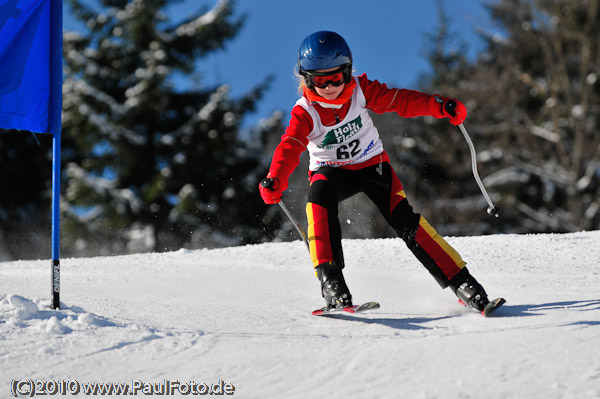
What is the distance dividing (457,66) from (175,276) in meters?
22.7

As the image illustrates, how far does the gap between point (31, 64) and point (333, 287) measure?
6.23 feet

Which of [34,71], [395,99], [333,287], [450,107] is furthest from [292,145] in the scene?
[34,71]

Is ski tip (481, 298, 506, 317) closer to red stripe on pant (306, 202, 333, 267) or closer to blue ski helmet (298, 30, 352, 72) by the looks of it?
red stripe on pant (306, 202, 333, 267)

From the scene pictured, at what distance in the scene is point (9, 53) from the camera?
313cm

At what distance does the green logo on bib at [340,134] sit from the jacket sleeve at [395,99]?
17cm

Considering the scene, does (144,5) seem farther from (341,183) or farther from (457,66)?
(341,183)

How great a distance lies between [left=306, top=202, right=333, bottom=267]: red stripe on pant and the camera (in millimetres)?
3122

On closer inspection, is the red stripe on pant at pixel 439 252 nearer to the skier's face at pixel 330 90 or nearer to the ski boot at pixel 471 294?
the ski boot at pixel 471 294

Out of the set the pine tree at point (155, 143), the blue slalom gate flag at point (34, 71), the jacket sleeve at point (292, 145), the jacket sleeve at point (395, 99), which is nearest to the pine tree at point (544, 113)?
the pine tree at point (155, 143)

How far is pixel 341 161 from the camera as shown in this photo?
3.36 metres

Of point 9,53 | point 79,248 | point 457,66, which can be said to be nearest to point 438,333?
point 9,53

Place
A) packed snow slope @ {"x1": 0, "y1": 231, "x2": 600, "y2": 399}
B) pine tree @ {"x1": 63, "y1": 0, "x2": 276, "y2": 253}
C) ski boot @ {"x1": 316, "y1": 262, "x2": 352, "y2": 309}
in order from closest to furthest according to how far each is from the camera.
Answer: packed snow slope @ {"x1": 0, "y1": 231, "x2": 600, "y2": 399} < ski boot @ {"x1": 316, "y1": 262, "x2": 352, "y2": 309} < pine tree @ {"x1": 63, "y1": 0, "x2": 276, "y2": 253}

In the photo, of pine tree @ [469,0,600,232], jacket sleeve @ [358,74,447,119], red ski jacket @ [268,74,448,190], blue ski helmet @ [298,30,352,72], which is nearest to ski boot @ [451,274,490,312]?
red ski jacket @ [268,74,448,190]

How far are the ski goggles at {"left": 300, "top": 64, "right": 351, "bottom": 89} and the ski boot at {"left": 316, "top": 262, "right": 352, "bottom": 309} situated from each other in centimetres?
92
